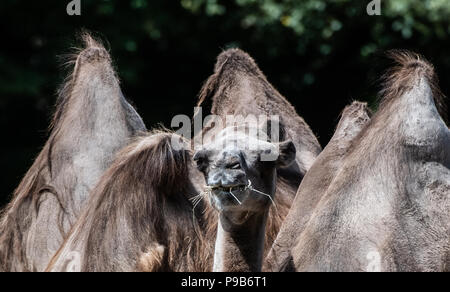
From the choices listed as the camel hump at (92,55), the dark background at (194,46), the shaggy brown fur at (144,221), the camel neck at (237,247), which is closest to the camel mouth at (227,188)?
the camel neck at (237,247)

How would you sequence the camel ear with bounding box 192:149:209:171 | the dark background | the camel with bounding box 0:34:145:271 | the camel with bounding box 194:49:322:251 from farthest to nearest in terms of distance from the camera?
the dark background < the camel with bounding box 194:49:322:251 < the camel with bounding box 0:34:145:271 < the camel ear with bounding box 192:149:209:171

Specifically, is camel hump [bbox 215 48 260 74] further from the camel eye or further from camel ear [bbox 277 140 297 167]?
the camel eye

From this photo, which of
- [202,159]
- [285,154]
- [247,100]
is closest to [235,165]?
[202,159]

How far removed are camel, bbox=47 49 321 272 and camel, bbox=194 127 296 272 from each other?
0.17 meters

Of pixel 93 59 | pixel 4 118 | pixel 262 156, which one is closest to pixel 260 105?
pixel 93 59

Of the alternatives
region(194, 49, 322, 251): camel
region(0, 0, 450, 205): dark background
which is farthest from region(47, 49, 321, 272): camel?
region(0, 0, 450, 205): dark background

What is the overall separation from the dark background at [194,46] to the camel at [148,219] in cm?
512

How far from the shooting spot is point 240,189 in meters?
3.39

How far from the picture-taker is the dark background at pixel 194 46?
9.24 m

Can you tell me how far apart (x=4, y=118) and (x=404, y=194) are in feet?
24.6

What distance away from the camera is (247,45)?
10023 mm

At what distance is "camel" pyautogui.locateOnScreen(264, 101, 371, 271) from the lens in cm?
369
